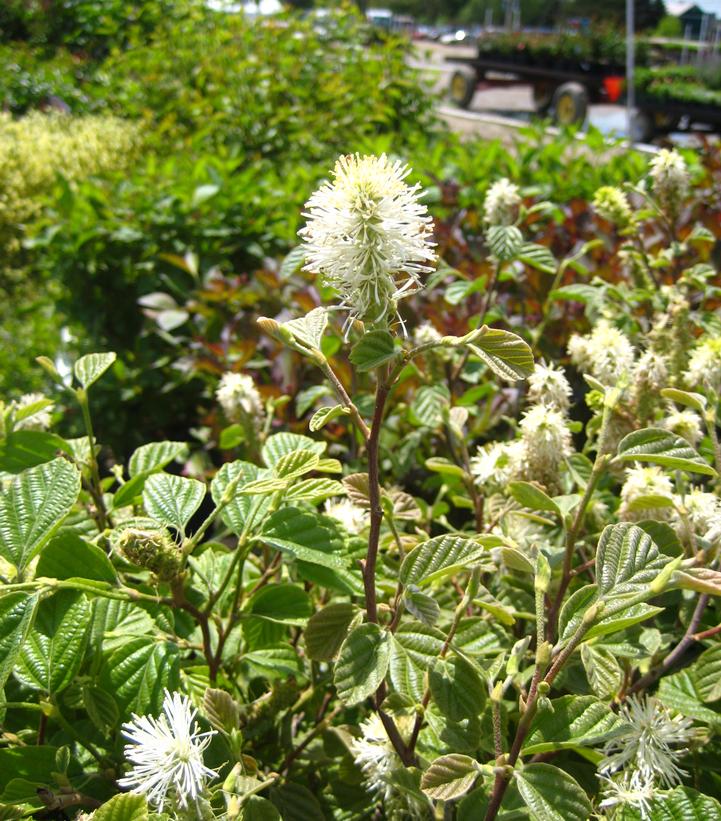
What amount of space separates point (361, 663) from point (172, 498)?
0.30 meters

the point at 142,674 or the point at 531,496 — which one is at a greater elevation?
the point at 531,496

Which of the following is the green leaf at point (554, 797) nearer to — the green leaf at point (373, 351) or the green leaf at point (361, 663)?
the green leaf at point (361, 663)

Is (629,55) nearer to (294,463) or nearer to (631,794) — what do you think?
(294,463)

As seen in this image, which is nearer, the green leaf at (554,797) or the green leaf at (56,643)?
the green leaf at (554,797)

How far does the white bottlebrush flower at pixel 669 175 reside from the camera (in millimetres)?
1455

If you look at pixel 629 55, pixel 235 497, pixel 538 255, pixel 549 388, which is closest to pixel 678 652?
pixel 549 388

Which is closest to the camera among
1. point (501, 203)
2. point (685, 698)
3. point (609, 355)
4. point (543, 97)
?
point (685, 698)

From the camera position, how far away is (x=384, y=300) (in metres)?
0.71

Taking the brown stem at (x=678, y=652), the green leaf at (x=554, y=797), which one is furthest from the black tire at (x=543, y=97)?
the green leaf at (x=554, y=797)

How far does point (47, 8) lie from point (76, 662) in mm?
10942

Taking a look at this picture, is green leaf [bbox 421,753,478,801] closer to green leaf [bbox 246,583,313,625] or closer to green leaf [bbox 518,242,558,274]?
green leaf [bbox 246,583,313,625]

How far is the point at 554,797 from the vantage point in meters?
0.63

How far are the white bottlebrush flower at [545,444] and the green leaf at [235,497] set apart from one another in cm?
33

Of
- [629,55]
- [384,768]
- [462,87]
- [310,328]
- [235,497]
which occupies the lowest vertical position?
[384,768]
